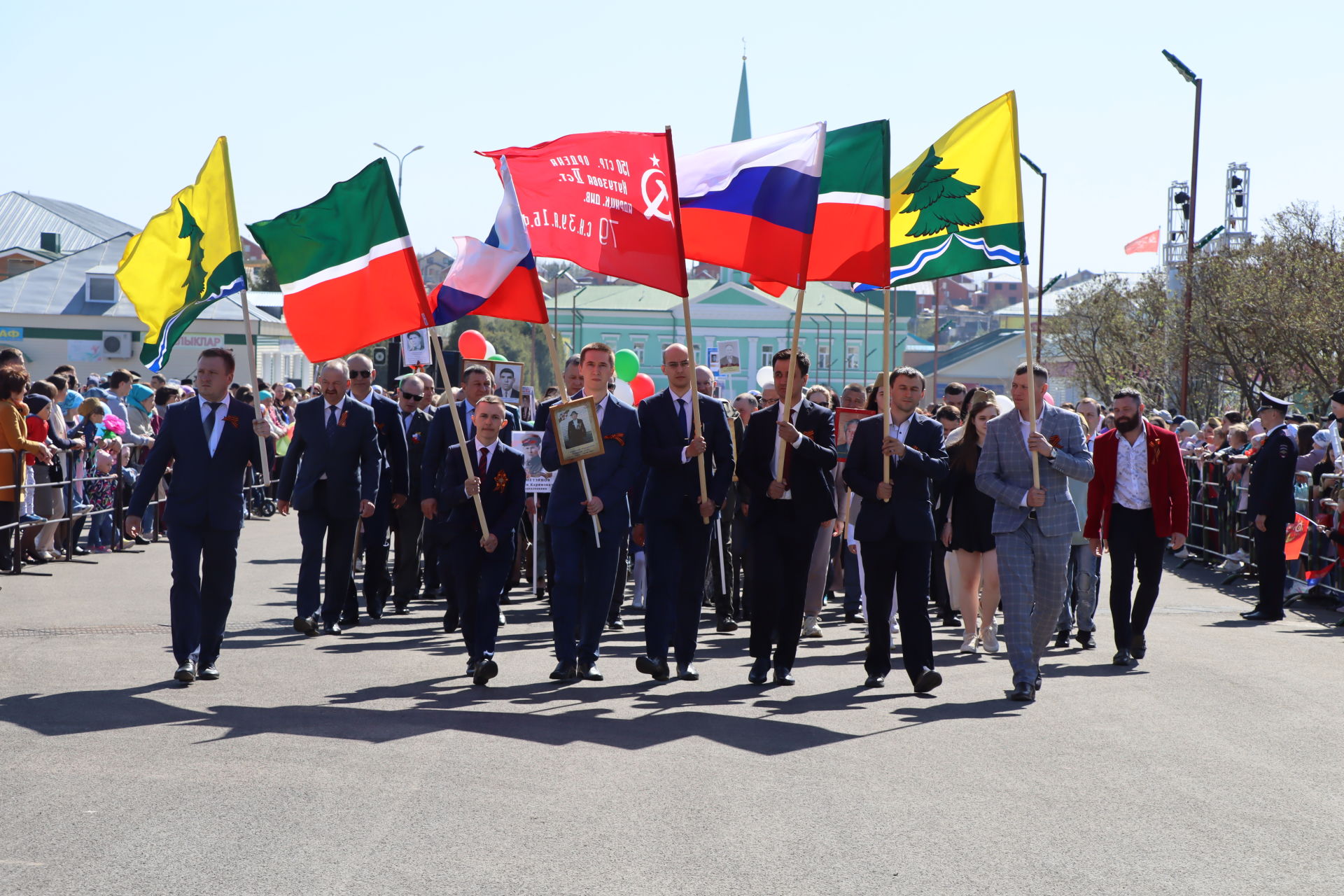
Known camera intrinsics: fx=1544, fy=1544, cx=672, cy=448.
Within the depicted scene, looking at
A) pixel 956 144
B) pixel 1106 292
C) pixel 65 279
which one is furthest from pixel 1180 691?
pixel 65 279

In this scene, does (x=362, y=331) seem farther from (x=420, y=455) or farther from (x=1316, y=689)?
(x=1316, y=689)

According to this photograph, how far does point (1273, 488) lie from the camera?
590 inches

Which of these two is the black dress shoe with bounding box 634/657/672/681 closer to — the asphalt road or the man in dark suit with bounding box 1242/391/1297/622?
the asphalt road

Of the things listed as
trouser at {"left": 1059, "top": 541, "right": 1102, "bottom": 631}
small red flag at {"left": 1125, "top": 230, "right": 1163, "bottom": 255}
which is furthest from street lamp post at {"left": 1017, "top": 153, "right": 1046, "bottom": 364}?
trouser at {"left": 1059, "top": 541, "right": 1102, "bottom": 631}

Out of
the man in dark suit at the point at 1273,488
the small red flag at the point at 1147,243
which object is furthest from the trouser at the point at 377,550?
the small red flag at the point at 1147,243

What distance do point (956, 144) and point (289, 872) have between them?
22.8 ft

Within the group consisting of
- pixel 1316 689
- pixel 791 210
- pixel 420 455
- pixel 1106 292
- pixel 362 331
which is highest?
pixel 1106 292

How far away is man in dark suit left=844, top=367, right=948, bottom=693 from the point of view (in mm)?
9305

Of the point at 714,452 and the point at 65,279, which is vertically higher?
the point at 65,279

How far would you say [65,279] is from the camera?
7438 centimetres

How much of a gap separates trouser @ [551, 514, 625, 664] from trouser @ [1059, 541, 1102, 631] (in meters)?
4.12

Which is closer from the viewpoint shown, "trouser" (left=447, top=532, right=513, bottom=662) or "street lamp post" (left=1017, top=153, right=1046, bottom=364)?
"trouser" (left=447, top=532, right=513, bottom=662)

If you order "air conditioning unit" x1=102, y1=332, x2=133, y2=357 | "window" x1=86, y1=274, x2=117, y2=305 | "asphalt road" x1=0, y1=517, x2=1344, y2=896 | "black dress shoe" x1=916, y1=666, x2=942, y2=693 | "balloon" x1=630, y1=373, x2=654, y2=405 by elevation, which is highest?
"window" x1=86, y1=274, x2=117, y2=305

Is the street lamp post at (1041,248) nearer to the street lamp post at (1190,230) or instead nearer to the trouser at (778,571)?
the street lamp post at (1190,230)
